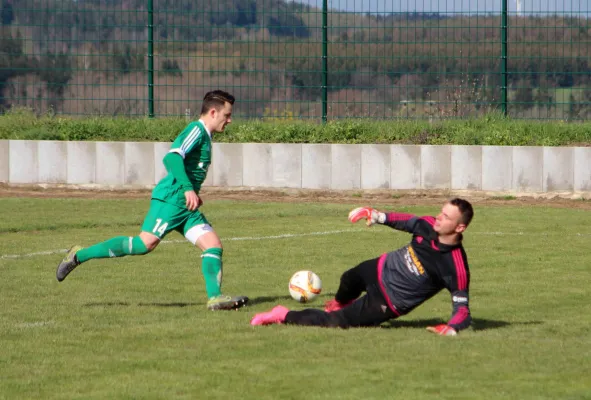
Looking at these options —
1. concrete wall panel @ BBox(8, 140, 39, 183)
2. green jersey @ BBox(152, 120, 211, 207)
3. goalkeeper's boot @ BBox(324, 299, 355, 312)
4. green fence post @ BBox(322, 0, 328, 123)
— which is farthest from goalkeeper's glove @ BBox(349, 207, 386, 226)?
concrete wall panel @ BBox(8, 140, 39, 183)

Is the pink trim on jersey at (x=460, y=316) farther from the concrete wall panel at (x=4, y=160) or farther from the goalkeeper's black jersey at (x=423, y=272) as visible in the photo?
the concrete wall panel at (x=4, y=160)

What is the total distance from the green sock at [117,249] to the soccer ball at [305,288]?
1.30 meters

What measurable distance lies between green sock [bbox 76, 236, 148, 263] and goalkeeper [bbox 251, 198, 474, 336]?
157 centimetres

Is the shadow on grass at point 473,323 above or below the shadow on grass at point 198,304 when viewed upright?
below

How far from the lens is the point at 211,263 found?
9.27 metres

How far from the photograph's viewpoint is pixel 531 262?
1183 centimetres

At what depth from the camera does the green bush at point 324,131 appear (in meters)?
20.0

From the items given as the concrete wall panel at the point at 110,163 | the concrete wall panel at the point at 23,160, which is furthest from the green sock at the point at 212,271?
the concrete wall panel at the point at 23,160

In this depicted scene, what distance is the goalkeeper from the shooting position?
26.1ft

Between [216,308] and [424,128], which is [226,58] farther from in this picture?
[216,308]

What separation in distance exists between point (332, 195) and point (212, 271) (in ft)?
33.4

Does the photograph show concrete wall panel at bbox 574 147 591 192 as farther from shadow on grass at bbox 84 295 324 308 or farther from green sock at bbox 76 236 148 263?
green sock at bbox 76 236 148 263

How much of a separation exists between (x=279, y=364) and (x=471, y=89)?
14191mm

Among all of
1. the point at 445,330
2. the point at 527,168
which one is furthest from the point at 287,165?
the point at 445,330
